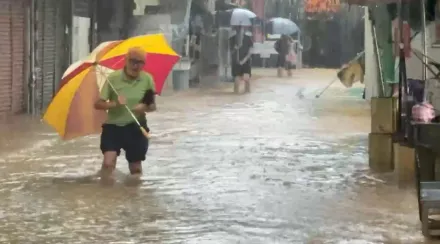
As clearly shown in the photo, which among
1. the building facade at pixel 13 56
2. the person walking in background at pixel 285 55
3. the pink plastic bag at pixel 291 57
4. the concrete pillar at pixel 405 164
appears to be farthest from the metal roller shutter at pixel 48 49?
the pink plastic bag at pixel 291 57

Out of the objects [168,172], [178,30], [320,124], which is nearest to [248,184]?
[168,172]

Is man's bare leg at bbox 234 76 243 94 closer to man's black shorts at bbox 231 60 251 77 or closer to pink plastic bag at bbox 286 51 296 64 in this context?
man's black shorts at bbox 231 60 251 77

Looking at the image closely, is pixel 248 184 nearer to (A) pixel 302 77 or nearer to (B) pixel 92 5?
(B) pixel 92 5

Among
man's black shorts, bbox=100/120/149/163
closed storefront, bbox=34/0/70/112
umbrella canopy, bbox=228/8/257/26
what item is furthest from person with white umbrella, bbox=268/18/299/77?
man's black shorts, bbox=100/120/149/163

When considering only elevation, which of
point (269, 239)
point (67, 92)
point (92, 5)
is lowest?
point (269, 239)

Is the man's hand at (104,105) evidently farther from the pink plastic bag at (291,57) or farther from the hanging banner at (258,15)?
the hanging banner at (258,15)

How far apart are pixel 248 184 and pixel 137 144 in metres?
1.26

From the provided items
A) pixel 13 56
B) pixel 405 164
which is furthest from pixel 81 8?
pixel 405 164

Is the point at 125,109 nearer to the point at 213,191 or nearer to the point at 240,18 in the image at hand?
the point at 213,191

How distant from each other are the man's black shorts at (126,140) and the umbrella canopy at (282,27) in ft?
92.9

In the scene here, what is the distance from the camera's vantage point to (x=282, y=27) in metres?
38.1

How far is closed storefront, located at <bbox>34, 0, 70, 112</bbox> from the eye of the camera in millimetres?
17312

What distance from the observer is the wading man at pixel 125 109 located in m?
9.18

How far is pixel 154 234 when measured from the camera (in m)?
6.84
